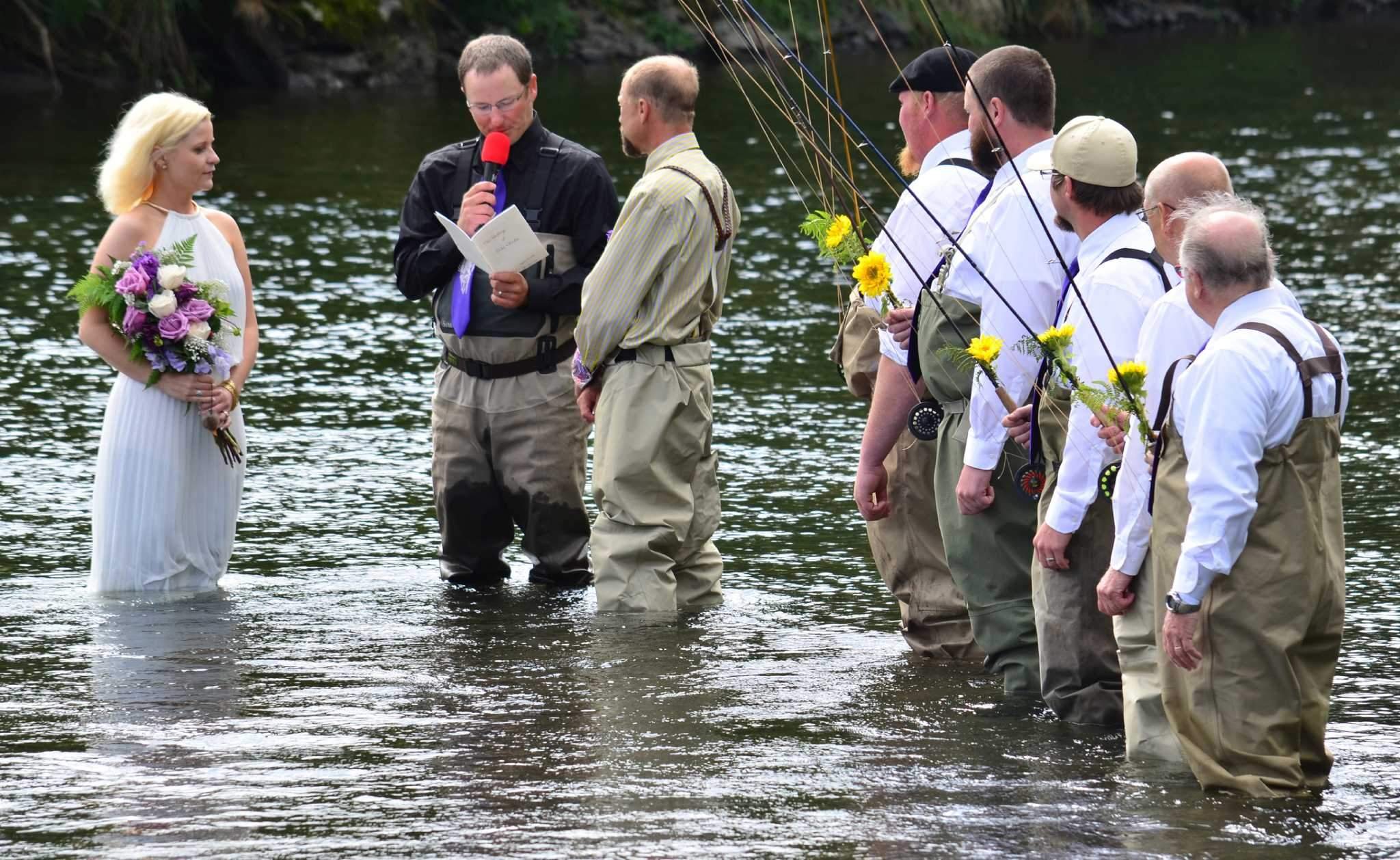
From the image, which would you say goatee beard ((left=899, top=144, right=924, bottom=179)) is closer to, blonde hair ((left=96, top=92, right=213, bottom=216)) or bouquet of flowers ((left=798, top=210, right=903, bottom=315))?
bouquet of flowers ((left=798, top=210, right=903, bottom=315))

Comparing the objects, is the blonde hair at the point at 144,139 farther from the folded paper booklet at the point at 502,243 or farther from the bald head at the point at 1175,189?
the bald head at the point at 1175,189

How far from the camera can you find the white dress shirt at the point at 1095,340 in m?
5.50

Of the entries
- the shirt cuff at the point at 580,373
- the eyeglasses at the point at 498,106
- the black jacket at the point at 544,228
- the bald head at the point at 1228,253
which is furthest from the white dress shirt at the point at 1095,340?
the eyeglasses at the point at 498,106

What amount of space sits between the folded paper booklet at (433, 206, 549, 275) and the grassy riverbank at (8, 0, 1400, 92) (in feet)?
65.3

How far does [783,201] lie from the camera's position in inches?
842

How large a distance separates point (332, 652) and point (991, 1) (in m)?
38.8

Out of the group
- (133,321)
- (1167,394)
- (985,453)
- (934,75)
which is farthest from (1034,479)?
(133,321)

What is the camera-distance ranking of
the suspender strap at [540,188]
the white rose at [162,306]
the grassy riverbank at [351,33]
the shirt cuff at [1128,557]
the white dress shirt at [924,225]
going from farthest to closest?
1. the grassy riverbank at [351,33]
2. the suspender strap at [540,188]
3. the white rose at [162,306]
4. the white dress shirt at [924,225]
5. the shirt cuff at [1128,557]

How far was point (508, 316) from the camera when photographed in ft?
25.3

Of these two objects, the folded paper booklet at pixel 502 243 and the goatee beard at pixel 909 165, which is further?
the folded paper booklet at pixel 502 243

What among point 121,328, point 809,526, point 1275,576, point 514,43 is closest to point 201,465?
point 121,328

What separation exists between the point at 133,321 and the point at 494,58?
163cm

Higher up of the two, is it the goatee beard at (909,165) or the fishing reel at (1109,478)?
the goatee beard at (909,165)

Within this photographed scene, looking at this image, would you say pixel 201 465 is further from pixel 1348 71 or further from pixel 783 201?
pixel 1348 71
